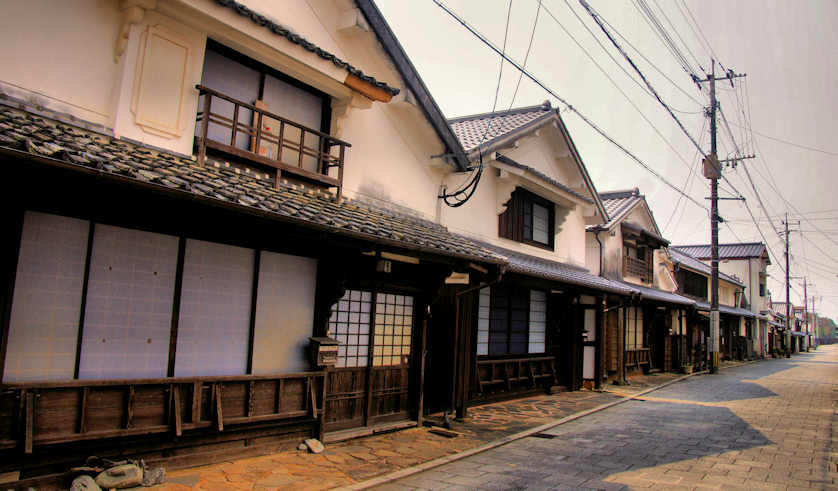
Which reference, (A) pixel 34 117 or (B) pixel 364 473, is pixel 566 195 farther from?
(A) pixel 34 117

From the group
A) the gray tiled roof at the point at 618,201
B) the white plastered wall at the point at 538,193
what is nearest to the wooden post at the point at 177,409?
the white plastered wall at the point at 538,193

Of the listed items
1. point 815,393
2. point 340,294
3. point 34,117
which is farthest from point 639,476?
point 815,393

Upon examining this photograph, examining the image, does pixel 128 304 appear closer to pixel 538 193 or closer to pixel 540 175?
pixel 540 175

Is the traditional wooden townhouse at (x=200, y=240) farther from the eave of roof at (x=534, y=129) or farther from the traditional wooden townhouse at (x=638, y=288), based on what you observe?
the traditional wooden townhouse at (x=638, y=288)

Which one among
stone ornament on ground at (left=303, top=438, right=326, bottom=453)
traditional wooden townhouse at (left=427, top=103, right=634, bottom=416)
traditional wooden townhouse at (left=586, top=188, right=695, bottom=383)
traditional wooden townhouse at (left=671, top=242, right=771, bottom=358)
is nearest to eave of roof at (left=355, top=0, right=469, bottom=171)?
traditional wooden townhouse at (left=427, top=103, right=634, bottom=416)

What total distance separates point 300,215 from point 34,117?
3.18 metres

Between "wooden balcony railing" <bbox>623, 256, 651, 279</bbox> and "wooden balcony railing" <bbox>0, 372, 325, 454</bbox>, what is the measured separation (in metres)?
19.7

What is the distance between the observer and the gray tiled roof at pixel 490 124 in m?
14.5

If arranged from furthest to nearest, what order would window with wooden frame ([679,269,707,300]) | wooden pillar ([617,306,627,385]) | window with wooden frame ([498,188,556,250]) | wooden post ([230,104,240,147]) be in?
window with wooden frame ([679,269,707,300]) < wooden pillar ([617,306,627,385]) < window with wooden frame ([498,188,556,250]) < wooden post ([230,104,240,147])

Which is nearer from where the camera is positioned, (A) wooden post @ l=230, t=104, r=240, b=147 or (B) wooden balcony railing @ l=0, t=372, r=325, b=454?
(B) wooden balcony railing @ l=0, t=372, r=325, b=454

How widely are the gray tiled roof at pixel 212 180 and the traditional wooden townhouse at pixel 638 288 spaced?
44.5 ft

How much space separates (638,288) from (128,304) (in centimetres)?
2274

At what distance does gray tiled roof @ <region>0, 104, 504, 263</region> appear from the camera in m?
5.06

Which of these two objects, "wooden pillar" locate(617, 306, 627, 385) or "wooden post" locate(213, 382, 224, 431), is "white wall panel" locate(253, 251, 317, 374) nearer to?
"wooden post" locate(213, 382, 224, 431)
